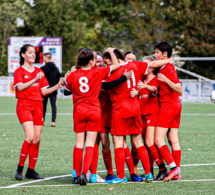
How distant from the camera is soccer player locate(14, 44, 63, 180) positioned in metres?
7.13

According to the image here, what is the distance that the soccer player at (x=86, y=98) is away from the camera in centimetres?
670

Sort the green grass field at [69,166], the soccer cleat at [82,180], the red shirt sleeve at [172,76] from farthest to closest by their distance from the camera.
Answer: the red shirt sleeve at [172,76]
the soccer cleat at [82,180]
the green grass field at [69,166]

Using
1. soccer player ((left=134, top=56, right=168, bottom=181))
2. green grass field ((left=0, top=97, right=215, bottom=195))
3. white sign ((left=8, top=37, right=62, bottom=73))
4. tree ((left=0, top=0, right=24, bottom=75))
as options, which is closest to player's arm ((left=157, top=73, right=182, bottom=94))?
soccer player ((left=134, top=56, right=168, bottom=181))

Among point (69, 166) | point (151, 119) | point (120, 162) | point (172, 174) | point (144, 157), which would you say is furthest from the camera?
point (69, 166)

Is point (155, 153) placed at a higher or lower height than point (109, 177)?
higher

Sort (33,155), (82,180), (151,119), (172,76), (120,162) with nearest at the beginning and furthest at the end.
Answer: (82,180), (120,162), (172,76), (151,119), (33,155)

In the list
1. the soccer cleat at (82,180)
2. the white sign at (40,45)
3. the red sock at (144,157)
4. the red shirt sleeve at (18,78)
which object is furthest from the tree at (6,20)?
the soccer cleat at (82,180)

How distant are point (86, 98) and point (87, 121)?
34 centimetres

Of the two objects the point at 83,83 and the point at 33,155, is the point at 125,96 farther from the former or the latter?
the point at 33,155

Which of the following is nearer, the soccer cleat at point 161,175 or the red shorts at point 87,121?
the red shorts at point 87,121

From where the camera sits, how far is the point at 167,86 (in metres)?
7.15

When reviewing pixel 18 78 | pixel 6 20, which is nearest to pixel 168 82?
pixel 18 78

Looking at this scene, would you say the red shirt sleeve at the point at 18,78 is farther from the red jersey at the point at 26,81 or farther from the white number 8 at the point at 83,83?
the white number 8 at the point at 83,83

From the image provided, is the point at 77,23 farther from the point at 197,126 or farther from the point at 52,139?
the point at 52,139
